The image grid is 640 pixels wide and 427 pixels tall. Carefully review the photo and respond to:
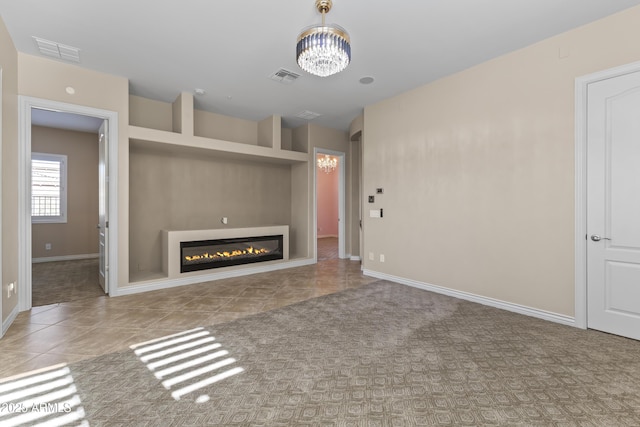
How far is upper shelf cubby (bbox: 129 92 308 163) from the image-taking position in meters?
4.52

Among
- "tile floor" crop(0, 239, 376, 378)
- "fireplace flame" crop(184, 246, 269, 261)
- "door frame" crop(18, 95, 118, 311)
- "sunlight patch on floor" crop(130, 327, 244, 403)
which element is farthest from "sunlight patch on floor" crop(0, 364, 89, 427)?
"fireplace flame" crop(184, 246, 269, 261)

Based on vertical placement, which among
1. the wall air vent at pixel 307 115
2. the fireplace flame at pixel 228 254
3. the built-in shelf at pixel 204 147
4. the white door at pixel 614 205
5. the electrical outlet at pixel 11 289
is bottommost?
the electrical outlet at pixel 11 289

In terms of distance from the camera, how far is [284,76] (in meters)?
4.01

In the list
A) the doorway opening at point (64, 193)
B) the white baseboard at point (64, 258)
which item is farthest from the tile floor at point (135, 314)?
the white baseboard at point (64, 258)

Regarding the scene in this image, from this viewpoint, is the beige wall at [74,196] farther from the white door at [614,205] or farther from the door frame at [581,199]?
the white door at [614,205]

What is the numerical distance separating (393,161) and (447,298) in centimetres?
220

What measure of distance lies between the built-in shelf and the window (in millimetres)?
3546

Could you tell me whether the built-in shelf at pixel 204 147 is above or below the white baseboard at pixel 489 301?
above

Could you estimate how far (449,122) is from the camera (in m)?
3.98

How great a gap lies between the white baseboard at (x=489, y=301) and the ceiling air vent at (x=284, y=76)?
3.33 metres

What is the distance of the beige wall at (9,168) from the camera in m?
2.84

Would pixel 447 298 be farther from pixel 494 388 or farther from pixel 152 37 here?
pixel 152 37

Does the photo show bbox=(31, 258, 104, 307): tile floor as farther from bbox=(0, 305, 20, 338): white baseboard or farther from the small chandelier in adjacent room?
the small chandelier in adjacent room

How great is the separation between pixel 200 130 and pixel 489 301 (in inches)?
211
